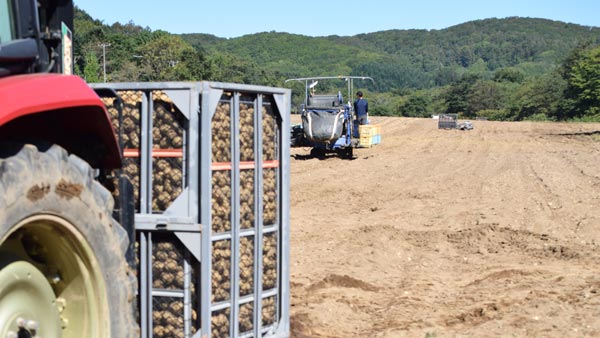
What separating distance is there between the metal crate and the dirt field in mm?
1681

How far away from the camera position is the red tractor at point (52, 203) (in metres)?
3.13

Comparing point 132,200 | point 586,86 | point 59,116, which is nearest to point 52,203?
point 59,116

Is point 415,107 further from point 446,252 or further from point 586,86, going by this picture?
point 446,252

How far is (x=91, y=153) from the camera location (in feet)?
13.2

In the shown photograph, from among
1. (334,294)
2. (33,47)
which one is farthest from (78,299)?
(334,294)

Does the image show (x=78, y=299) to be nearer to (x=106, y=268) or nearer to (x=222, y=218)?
(x=106, y=268)

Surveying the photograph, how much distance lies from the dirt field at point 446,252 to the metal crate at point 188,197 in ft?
5.52

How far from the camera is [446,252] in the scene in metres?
10.3

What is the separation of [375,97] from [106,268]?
14261 cm

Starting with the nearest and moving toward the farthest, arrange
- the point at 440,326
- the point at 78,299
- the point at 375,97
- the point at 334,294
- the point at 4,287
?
the point at 4,287 < the point at 78,299 < the point at 440,326 < the point at 334,294 < the point at 375,97

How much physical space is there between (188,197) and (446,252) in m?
5.94

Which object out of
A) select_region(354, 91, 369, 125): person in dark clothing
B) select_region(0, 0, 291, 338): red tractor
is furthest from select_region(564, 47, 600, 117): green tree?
select_region(0, 0, 291, 338): red tractor

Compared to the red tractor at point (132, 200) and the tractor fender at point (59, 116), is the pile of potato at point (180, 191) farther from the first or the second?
the tractor fender at point (59, 116)

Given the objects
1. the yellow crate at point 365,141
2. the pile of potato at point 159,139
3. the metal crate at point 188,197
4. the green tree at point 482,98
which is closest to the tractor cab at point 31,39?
the metal crate at point 188,197
